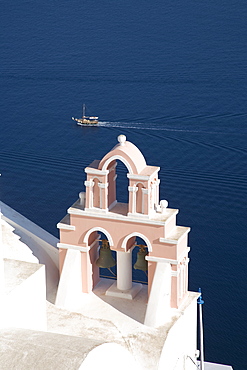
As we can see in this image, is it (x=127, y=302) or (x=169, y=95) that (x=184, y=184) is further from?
(x=127, y=302)

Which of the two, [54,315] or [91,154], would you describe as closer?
[54,315]

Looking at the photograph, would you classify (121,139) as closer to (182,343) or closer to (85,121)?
(182,343)

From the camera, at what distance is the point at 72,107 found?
1419 inches

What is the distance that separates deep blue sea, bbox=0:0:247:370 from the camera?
2342cm

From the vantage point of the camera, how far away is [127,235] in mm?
12117

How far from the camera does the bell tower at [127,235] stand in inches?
468

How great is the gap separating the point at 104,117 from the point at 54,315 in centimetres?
2323

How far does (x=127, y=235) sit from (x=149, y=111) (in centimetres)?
2288

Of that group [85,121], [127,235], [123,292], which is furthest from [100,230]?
[85,121]

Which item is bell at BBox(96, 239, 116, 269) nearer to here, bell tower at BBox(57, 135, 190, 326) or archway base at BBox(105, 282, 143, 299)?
bell tower at BBox(57, 135, 190, 326)

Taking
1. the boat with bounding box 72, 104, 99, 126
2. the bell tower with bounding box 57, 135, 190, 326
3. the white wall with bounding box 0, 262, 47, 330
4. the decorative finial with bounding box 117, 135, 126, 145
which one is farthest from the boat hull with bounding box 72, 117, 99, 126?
the white wall with bounding box 0, 262, 47, 330

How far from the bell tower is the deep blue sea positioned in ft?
22.8

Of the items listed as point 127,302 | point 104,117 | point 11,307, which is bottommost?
point 11,307

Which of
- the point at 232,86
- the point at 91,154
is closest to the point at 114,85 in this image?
the point at 232,86
